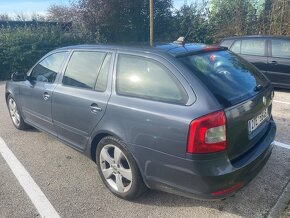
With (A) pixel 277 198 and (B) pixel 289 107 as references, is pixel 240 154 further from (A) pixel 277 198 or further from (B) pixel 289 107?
(B) pixel 289 107

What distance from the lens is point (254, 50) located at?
8508 mm

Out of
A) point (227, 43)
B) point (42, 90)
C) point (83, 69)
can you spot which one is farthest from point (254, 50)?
point (42, 90)

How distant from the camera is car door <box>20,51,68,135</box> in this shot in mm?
4293

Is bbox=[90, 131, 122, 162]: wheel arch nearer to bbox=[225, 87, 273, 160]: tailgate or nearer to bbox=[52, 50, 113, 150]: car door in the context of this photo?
bbox=[52, 50, 113, 150]: car door

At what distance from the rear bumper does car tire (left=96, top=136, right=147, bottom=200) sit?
0.47 ft

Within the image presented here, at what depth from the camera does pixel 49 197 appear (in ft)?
11.3

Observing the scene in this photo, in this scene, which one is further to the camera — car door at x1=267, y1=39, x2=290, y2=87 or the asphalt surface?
car door at x1=267, y1=39, x2=290, y2=87

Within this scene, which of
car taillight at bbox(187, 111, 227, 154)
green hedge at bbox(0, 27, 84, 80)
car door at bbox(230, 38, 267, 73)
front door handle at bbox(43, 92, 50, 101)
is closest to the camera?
car taillight at bbox(187, 111, 227, 154)

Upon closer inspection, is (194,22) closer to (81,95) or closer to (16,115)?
(16,115)

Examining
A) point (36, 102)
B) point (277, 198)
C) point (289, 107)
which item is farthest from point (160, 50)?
point (289, 107)

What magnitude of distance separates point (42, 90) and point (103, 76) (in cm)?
138

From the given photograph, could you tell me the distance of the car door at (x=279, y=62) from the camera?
7809mm

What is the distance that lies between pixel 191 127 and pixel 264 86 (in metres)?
1.30

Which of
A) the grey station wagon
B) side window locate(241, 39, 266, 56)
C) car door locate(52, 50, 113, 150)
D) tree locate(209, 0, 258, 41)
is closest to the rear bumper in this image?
the grey station wagon
